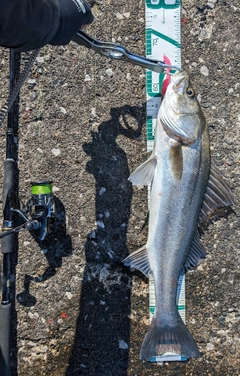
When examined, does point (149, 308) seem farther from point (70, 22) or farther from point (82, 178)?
point (70, 22)

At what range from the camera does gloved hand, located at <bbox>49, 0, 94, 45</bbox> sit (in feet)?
5.60

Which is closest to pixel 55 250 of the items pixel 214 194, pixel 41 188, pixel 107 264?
pixel 107 264

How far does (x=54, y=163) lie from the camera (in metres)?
2.40

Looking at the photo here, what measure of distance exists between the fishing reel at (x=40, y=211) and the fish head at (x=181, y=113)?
830mm

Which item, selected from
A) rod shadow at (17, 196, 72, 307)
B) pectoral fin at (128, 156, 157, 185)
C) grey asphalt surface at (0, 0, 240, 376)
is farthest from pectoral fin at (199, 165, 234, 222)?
rod shadow at (17, 196, 72, 307)

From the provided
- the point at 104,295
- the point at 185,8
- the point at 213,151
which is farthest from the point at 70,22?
the point at 104,295

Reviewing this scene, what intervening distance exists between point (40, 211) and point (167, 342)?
3.72 ft

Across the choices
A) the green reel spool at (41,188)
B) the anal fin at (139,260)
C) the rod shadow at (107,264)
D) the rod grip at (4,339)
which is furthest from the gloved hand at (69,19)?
the rod grip at (4,339)

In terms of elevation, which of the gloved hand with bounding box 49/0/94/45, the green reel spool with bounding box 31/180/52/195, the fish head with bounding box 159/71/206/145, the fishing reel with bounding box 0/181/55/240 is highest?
the gloved hand with bounding box 49/0/94/45

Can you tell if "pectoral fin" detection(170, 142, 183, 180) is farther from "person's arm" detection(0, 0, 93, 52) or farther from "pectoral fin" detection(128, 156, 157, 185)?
"person's arm" detection(0, 0, 93, 52)

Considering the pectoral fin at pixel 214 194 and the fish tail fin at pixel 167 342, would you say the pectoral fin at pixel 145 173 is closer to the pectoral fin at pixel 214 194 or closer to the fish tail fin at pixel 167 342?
the pectoral fin at pixel 214 194

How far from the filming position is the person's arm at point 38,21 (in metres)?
1.45

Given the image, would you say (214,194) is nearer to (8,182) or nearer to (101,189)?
A: (101,189)

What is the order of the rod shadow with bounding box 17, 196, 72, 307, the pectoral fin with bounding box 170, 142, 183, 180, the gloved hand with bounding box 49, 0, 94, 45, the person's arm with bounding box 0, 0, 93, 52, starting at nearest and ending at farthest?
the person's arm with bounding box 0, 0, 93, 52 < the gloved hand with bounding box 49, 0, 94, 45 < the pectoral fin with bounding box 170, 142, 183, 180 < the rod shadow with bounding box 17, 196, 72, 307
